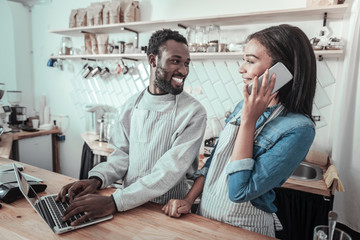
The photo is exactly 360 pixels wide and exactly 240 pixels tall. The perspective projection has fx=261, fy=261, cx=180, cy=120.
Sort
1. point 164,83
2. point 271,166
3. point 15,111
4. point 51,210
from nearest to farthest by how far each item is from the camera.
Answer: point 271,166 → point 51,210 → point 164,83 → point 15,111

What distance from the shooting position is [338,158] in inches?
80.3

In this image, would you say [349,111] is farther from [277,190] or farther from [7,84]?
[7,84]

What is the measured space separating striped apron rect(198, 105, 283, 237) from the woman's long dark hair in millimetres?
74

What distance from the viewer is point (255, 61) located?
92 cm

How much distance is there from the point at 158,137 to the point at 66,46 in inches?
110

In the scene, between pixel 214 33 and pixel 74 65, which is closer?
pixel 214 33

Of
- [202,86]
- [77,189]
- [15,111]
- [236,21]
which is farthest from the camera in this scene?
[15,111]

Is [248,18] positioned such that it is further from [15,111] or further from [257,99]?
[15,111]

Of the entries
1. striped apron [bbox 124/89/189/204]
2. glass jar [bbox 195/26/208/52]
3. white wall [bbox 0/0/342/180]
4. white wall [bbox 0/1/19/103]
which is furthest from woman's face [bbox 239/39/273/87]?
white wall [bbox 0/1/19/103]

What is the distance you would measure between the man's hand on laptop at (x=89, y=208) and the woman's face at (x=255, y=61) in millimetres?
692

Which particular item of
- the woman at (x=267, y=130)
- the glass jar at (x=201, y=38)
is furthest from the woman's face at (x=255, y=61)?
the glass jar at (x=201, y=38)

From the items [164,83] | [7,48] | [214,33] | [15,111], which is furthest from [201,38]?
[7,48]

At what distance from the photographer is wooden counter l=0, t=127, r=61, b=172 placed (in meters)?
2.36

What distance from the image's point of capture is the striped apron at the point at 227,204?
98 centimetres
